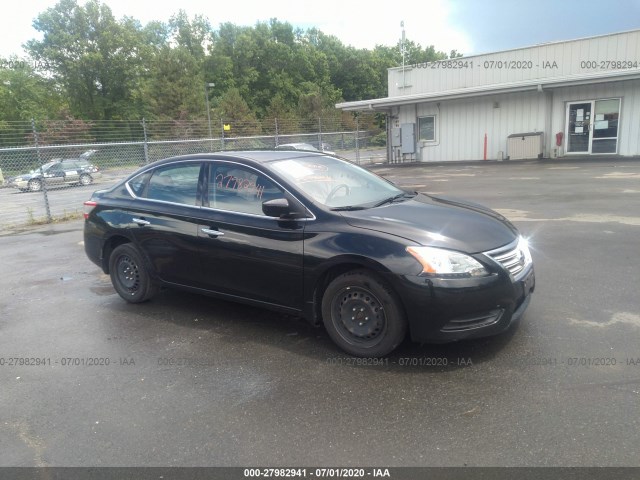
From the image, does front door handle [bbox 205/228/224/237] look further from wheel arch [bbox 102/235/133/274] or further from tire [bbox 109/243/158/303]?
wheel arch [bbox 102/235/133/274]

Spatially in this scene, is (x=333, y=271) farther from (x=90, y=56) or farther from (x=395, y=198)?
(x=90, y=56)

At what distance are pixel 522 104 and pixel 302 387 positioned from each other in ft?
66.7

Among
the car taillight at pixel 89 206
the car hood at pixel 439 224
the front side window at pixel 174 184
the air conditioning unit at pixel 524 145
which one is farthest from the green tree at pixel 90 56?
the car hood at pixel 439 224

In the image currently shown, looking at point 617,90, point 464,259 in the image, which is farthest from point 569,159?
point 464,259

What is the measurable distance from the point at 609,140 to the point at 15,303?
20289 mm

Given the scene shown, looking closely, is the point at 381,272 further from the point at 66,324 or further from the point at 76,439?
the point at 66,324

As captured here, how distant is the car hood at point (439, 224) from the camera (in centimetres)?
355

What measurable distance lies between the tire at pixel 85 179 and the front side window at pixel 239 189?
11.1 meters

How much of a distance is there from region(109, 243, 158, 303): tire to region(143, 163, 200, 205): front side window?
632 mm

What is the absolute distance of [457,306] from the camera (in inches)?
133

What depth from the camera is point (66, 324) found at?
16.0ft

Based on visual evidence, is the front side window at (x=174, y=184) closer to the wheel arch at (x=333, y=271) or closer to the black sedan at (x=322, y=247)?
the black sedan at (x=322, y=247)

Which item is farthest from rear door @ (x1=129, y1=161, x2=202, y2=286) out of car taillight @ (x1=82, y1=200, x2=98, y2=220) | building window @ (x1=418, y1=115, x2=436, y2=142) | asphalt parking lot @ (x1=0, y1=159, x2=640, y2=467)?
building window @ (x1=418, y1=115, x2=436, y2=142)

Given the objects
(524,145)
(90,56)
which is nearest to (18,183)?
(524,145)
